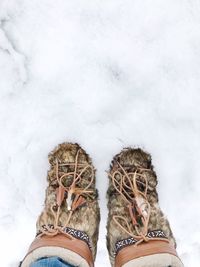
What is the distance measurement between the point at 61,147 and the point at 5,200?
0.33 meters

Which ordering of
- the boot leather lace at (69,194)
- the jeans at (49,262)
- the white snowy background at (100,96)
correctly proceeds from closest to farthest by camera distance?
1. the jeans at (49,262)
2. the boot leather lace at (69,194)
3. the white snowy background at (100,96)

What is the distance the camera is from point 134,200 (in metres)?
1.85

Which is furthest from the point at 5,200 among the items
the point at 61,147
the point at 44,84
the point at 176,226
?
the point at 176,226

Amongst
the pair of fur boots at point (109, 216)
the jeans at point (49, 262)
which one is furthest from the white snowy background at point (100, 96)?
the jeans at point (49, 262)

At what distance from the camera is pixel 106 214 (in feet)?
6.66

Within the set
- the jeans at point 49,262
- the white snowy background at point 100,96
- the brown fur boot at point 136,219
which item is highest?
the white snowy background at point 100,96

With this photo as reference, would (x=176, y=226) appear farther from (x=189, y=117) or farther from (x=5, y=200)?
(x=5, y=200)

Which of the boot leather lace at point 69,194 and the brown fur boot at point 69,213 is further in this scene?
the boot leather lace at point 69,194

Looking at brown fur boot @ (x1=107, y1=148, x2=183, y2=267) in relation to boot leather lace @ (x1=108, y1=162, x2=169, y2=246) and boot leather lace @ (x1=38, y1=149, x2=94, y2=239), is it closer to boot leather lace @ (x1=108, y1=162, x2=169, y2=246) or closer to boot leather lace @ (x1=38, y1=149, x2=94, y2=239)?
boot leather lace @ (x1=108, y1=162, x2=169, y2=246)

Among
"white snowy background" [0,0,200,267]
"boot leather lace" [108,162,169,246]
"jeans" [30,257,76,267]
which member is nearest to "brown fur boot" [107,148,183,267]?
"boot leather lace" [108,162,169,246]

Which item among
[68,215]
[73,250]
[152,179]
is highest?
[152,179]

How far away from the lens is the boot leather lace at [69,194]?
5.65 ft

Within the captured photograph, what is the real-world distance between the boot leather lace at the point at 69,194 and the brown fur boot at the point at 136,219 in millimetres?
112

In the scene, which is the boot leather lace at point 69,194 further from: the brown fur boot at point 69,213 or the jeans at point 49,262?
the jeans at point 49,262
